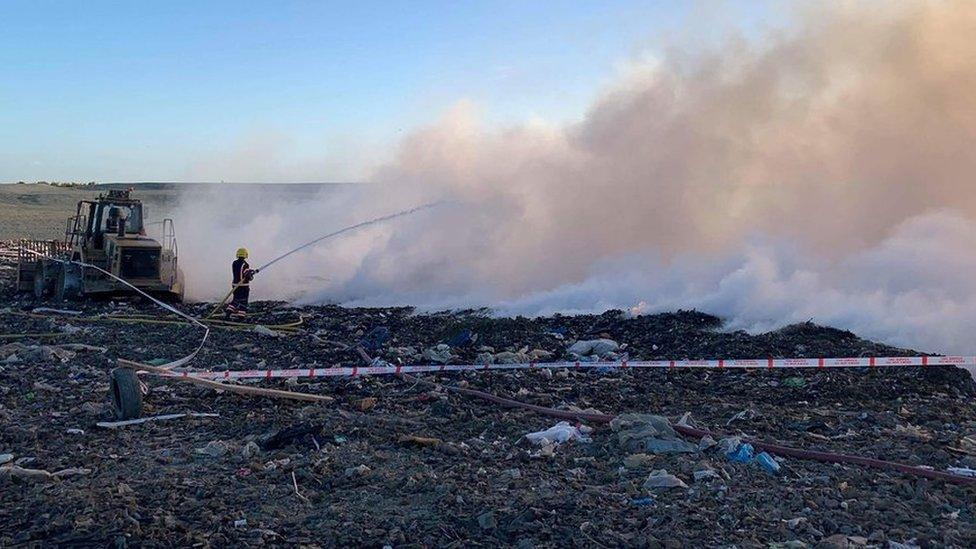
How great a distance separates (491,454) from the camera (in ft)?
22.6

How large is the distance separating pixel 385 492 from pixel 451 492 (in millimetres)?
459

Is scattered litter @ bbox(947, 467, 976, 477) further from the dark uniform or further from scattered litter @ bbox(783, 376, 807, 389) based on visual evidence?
the dark uniform

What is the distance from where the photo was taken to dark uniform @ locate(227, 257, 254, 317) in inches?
642

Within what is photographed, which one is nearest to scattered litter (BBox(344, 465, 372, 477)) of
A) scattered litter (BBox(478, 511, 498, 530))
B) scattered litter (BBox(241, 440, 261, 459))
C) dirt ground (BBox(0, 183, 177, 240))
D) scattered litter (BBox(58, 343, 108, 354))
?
scattered litter (BBox(241, 440, 261, 459))

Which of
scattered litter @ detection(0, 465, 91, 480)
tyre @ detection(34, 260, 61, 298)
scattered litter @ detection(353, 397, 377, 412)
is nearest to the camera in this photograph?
scattered litter @ detection(0, 465, 91, 480)

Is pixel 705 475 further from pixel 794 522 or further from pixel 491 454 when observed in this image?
pixel 491 454

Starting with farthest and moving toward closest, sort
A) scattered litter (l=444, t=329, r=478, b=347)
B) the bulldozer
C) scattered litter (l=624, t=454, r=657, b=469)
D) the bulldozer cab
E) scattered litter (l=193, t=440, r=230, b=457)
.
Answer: the bulldozer cab → the bulldozer → scattered litter (l=444, t=329, r=478, b=347) → scattered litter (l=193, t=440, r=230, b=457) → scattered litter (l=624, t=454, r=657, b=469)

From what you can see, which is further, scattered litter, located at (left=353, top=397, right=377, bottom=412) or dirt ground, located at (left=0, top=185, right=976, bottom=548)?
scattered litter, located at (left=353, top=397, right=377, bottom=412)

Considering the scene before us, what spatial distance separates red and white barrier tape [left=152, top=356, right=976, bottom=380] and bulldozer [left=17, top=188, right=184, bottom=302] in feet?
28.3

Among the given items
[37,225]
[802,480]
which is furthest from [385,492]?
[37,225]

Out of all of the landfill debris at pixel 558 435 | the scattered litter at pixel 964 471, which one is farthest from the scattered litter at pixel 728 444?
the scattered litter at pixel 964 471

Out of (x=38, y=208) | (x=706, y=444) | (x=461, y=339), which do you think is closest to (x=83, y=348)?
(x=461, y=339)

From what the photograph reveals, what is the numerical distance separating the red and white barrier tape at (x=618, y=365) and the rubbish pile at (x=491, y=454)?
0.15m

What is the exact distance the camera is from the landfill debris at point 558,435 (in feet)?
23.4
